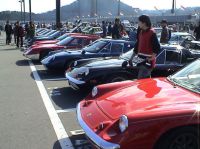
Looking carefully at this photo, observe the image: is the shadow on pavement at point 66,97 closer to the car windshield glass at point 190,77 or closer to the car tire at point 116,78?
the car tire at point 116,78

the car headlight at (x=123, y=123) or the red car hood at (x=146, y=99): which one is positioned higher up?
the red car hood at (x=146, y=99)

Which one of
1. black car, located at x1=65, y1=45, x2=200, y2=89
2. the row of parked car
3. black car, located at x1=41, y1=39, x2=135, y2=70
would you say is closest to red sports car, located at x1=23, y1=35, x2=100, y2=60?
black car, located at x1=41, y1=39, x2=135, y2=70

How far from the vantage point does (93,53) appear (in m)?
11.1

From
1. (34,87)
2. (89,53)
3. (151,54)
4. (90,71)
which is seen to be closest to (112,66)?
(90,71)

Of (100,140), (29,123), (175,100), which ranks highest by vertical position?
(175,100)

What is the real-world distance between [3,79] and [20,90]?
198 cm

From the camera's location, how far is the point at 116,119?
412cm

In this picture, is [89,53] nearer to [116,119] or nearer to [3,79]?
[3,79]

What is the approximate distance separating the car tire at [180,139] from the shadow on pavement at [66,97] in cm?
366

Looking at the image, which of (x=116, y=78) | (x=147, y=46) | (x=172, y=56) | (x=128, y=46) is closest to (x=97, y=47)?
(x=128, y=46)

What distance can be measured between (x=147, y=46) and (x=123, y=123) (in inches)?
133

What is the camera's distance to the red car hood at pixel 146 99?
4.10 meters

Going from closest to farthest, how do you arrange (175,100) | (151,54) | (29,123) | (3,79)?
1. (175,100)
2. (29,123)
3. (151,54)
4. (3,79)

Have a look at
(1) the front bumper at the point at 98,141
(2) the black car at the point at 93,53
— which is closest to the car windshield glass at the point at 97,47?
(2) the black car at the point at 93,53
